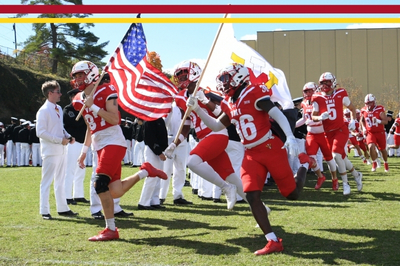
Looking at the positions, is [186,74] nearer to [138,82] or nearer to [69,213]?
[138,82]

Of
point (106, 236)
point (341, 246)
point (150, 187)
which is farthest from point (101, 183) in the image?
point (341, 246)

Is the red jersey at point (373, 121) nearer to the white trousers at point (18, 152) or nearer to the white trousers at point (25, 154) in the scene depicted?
the white trousers at point (25, 154)

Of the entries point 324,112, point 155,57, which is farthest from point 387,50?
point 324,112

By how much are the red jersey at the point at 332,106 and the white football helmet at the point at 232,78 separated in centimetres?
535

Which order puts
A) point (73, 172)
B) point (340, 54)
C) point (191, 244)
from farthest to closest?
point (340, 54)
point (73, 172)
point (191, 244)

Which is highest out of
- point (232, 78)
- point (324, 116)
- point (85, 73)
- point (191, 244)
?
point (85, 73)

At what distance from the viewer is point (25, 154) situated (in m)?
25.9

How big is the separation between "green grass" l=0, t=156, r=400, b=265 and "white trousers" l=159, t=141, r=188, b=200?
388 mm

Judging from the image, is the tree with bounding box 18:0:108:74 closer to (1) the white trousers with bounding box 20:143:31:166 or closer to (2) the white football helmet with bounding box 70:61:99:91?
(1) the white trousers with bounding box 20:143:31:166

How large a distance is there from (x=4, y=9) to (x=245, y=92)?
9.15 ft

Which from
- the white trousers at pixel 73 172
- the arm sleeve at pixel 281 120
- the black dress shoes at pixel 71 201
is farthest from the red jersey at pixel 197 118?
the black dress shoes at pixel 71 201

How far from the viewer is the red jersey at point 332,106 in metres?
11.1

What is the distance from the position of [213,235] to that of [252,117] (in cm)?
174

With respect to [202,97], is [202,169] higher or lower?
lower
